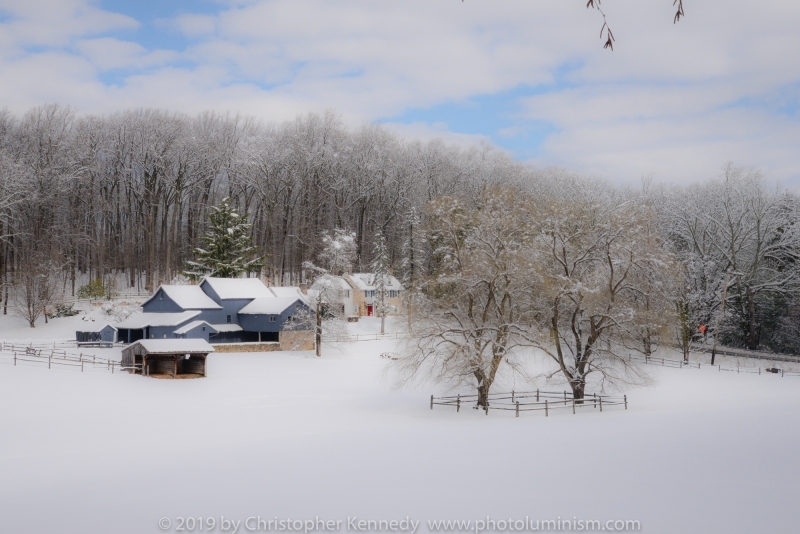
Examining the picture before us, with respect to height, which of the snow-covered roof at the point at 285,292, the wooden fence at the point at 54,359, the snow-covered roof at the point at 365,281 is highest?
the snow-covered roof at the point at 365,281

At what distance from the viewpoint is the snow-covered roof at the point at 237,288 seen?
185 ft

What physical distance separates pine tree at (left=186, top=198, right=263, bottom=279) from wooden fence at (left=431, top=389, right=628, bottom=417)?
1355 inches

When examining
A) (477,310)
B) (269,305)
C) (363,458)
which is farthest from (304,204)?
(363,458)

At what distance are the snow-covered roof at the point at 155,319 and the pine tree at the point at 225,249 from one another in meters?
11.6

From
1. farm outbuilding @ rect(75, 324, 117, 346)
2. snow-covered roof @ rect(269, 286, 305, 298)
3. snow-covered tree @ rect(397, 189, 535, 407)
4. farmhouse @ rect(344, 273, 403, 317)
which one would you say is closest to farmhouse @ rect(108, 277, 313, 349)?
snow-covered roof @ rect(269, 286, 305, 298)

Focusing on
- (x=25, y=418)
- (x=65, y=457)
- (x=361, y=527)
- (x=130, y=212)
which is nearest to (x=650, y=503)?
(x=361, y=527)

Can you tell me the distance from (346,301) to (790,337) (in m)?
41.3

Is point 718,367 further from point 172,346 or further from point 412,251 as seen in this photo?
point 172,346

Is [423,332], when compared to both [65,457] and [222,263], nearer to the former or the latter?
[65,457]

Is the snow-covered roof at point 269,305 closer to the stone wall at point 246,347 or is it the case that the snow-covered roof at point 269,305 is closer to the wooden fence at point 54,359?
the stone wall at point 246,347

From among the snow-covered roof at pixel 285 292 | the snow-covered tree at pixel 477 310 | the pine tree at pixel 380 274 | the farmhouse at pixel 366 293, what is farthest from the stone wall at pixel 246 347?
the snow-covered tree at pixel 477 310

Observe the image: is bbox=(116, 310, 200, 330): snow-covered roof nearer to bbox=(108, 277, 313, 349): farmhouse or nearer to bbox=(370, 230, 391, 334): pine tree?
bbox=(108, 277, 313, 349): farmhouse

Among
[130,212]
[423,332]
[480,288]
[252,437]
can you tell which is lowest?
[252,437]

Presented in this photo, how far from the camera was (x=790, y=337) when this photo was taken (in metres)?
55.6
